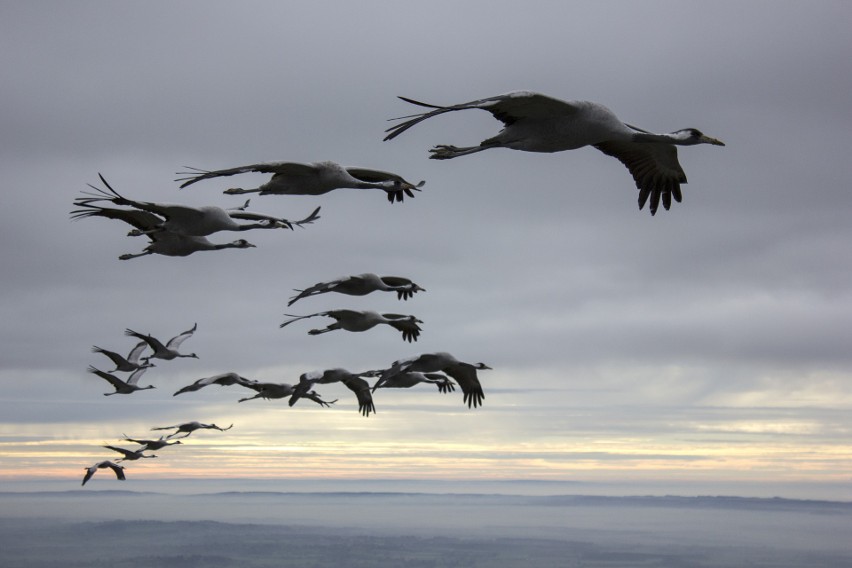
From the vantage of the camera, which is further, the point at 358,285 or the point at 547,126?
the point at 358,285

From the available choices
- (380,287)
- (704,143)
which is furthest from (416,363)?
(704,143)

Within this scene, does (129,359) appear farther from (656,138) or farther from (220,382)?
(656,138)

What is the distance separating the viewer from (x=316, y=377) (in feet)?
145

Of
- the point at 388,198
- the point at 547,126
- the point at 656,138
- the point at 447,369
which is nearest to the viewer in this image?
the point at 547,126

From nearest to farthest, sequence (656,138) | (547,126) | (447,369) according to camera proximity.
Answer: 1. (547,126)
2. (656,138)
3. (447,369)

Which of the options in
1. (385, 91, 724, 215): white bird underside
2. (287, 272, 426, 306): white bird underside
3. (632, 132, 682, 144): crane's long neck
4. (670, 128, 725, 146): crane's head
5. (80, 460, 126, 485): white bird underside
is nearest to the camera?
(385, 91, 724, 215): white bird underside

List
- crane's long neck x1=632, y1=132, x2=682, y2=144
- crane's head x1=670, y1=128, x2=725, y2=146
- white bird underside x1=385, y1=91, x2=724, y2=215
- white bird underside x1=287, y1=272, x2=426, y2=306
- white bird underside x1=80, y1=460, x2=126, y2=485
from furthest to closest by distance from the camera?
1. white bird underside x1=80, y1=460, x2=126, y2=485
2. white bird underside x1=287, y1=272, x2=426, y2=306
3. crane's head x1=670, y1=128, x2=725, y2=146
4. crane's long neck x1=632, y1=132, x2=682, y2=144
5. white bird underside x1=385, y1=91, x2=724, y2=215

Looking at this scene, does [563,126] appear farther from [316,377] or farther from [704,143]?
[316,377]

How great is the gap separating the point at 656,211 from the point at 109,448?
3136cm

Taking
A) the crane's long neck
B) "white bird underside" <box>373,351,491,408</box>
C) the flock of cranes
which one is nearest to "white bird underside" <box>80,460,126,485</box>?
the flock of cranes

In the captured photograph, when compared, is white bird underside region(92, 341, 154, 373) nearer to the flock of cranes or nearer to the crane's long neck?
the flock of cranes

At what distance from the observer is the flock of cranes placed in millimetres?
22234

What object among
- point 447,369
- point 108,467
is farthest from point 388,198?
point 108,467

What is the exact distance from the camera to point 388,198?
1438 inches
